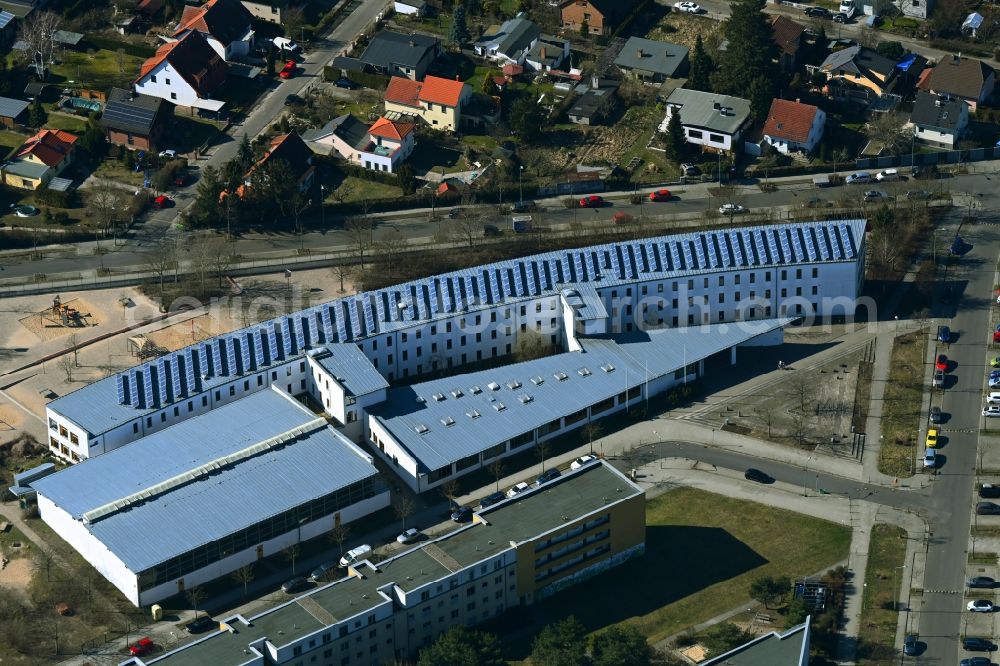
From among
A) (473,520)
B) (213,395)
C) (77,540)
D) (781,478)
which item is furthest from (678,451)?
(77,540)

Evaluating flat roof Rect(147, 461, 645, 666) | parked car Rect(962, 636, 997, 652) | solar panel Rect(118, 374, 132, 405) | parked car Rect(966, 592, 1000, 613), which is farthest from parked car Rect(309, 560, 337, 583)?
parked car Rect(966, 592, 1000, 613)

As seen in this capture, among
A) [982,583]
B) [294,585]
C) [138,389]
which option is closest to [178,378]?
[138,389]

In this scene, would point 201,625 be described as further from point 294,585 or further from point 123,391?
point 123,391

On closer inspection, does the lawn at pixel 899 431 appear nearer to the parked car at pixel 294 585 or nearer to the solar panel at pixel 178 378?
the parked car at pixel 294 585

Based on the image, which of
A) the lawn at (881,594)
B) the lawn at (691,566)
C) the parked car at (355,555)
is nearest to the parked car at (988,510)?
the lawn at (881,594)

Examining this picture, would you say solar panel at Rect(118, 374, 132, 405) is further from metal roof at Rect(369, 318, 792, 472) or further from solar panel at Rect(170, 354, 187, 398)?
metal roof at Rect(369, 318, 792, 472)

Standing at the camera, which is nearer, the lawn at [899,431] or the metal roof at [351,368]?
the lawn at [899,431]
